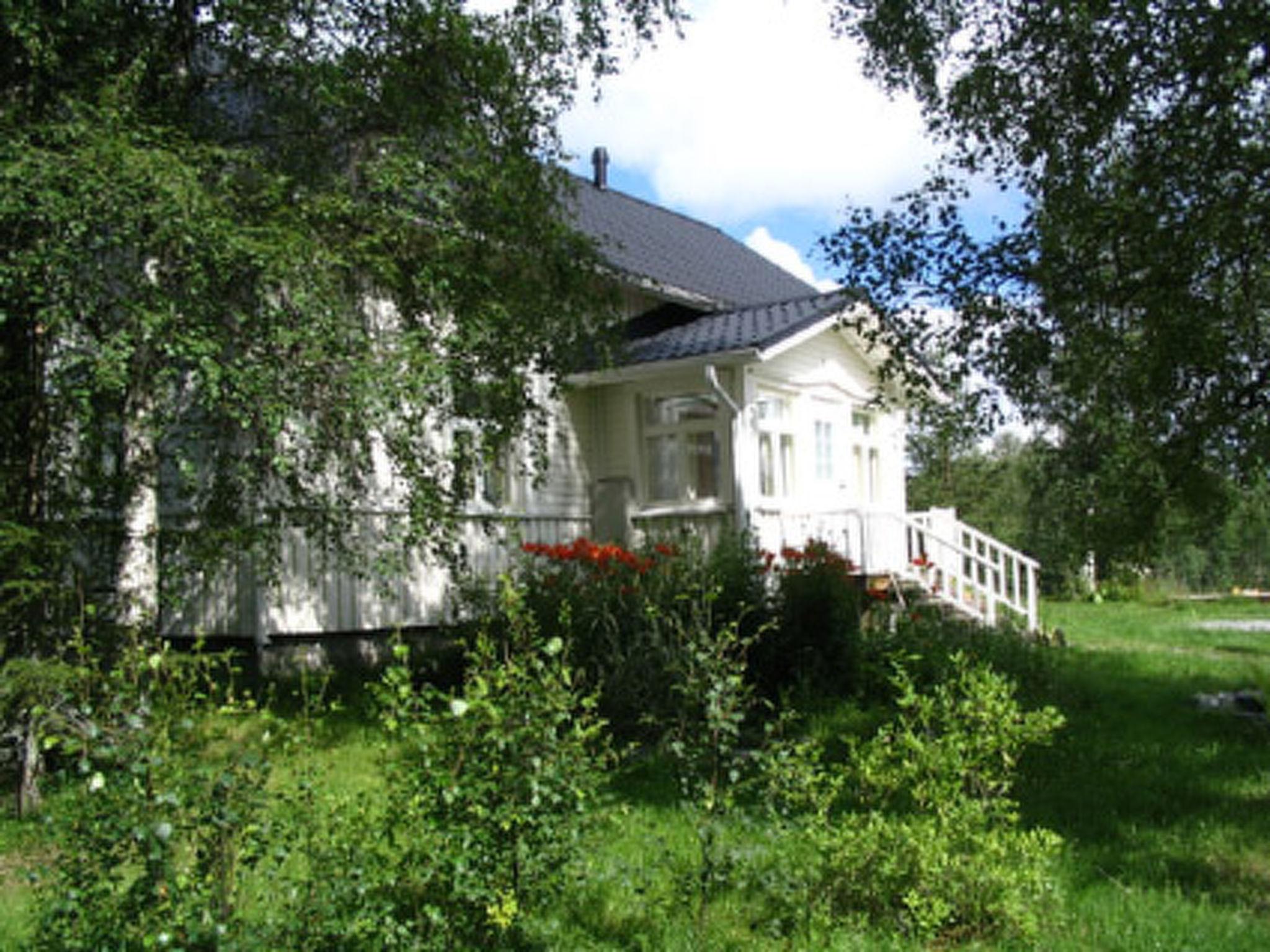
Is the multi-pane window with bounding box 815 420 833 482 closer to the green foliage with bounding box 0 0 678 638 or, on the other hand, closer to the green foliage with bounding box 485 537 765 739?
the green foliage with bounding box 485 537 765 739

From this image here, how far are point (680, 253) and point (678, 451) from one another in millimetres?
4711

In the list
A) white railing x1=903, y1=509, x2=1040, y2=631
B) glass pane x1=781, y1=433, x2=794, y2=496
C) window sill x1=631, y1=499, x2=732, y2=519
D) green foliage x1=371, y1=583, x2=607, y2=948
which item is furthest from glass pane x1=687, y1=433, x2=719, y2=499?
green foliage x1=371, y1=583, x2=607, y2=948

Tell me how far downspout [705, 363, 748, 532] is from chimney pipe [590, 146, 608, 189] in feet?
22.9

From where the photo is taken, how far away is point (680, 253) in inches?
668

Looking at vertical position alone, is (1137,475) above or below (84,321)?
below

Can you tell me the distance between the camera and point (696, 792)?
4336mm

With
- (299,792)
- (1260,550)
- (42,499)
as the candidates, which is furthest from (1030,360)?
(1260,550)

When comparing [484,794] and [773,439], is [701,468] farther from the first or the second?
[484,794]

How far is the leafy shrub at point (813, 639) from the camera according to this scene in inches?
340

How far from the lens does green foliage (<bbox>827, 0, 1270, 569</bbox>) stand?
6.82m

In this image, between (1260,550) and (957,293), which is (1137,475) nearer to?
(957,293)

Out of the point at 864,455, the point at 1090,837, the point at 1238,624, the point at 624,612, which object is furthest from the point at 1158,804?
the point at 1238,624

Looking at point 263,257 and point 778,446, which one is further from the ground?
point 263,257

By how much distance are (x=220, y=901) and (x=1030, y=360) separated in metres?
6.16
